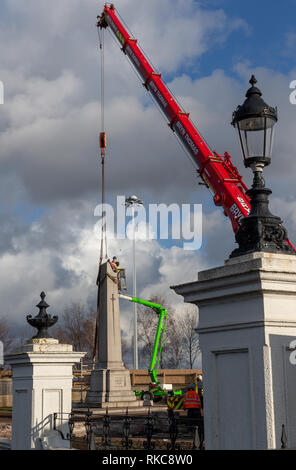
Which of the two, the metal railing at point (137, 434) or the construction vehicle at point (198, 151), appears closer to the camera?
the metal railing at point (137, 434)

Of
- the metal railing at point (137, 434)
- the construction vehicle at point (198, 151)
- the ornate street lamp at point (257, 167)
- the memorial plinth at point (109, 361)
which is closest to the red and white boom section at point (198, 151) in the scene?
the construction vehicle at point (198, 151)

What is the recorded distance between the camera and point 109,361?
27016mm

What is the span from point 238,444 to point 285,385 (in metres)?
0.63

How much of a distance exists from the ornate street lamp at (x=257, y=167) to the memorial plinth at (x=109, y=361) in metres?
22.1

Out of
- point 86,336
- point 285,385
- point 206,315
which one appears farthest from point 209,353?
point 86,336

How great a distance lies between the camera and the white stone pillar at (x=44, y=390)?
8781mm

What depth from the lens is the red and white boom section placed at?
24469mm

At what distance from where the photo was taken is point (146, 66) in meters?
31.1

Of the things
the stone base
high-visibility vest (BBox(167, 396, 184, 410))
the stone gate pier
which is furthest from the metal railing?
the stone base

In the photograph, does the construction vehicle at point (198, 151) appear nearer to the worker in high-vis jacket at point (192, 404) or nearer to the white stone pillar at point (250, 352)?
the worker in high-vis jacket at point (192, 404)

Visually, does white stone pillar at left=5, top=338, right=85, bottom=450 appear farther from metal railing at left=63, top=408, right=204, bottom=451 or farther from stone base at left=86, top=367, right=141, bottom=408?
stone base at left=86, top=367, right=141, bottom=408

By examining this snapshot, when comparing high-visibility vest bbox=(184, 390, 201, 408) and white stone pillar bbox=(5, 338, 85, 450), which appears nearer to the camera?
white stone pillar bbox=(5, 338, 85, 450)

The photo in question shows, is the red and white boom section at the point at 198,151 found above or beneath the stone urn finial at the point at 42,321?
above
